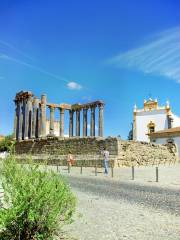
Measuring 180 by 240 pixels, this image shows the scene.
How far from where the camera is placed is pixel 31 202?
17.7ft

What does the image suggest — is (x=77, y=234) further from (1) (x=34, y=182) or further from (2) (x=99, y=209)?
(2) (x=99, y=209)

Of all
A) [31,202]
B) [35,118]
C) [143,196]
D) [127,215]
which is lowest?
[127,215]

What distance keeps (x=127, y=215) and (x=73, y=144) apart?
24.3 meters

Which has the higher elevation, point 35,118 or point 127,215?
point 35,118

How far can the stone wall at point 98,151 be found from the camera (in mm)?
28255

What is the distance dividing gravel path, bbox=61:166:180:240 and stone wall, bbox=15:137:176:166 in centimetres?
1402

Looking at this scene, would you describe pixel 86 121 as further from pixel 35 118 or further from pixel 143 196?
pixel 143 196

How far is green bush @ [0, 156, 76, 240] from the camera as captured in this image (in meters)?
5.32

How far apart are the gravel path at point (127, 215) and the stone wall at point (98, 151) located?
14.0 metres

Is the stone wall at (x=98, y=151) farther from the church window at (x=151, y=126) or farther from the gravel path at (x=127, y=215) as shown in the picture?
the church window at (x=151, y=126)

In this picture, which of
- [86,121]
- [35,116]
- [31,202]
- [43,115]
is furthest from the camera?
[86,121]

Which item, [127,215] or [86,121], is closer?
[127,215]

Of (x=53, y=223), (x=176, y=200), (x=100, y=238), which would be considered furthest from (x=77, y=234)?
(x=176, y=200)

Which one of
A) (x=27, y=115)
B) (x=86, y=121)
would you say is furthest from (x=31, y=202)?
(x=86, y=121)
